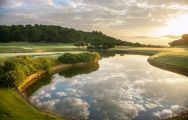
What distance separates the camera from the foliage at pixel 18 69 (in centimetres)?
3622

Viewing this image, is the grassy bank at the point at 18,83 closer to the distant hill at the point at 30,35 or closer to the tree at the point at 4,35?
the tree at the point at 4,35

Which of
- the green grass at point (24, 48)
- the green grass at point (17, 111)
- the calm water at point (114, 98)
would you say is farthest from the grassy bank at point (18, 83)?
the green grass at point (24, 48)

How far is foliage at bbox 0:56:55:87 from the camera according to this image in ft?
119

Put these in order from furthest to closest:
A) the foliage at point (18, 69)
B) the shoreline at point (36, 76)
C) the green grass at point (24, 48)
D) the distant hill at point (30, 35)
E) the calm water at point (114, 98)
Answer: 1. the distant hill at point (30, 35)
2. the green grass at point (24, 48)
3. the foliage at point (18, 69)
4. the shoreline at point (36, 76)
5. the calm water at point (114, 98)

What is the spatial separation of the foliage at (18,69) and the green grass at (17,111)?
6.57 m

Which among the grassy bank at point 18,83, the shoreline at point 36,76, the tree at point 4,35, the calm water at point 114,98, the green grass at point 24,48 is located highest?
the tree at point 4,35

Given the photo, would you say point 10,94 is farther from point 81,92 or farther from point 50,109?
point 81,92

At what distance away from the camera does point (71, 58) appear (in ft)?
237

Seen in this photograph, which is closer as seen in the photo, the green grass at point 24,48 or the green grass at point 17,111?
the green grass at point 17,111

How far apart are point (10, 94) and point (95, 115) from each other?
1023cm

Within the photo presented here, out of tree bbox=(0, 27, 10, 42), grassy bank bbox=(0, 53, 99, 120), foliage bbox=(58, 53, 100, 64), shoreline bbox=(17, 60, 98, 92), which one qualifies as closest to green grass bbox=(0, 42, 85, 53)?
tree bbox=(0, 27, 10, 42)

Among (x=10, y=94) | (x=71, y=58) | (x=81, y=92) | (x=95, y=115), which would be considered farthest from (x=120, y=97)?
(x=71, y=58)

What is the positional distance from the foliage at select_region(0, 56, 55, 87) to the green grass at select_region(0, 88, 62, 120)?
6.57 meters

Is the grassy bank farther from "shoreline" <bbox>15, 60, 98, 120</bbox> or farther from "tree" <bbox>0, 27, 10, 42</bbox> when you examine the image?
"tree" <bbox>0, 27, 10, 42</bbox>
